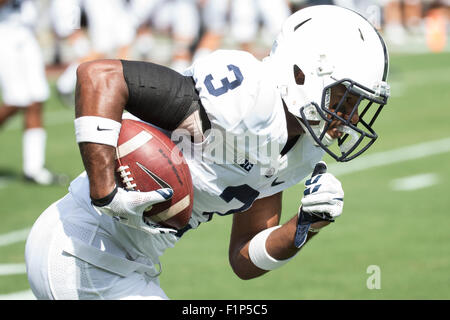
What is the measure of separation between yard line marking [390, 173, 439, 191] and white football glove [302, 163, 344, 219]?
4.05m

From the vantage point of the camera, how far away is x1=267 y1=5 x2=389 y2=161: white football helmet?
2.77 meters

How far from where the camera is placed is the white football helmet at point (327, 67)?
9.09 feet

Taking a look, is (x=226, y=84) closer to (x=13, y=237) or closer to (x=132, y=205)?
(x=132, y=205)

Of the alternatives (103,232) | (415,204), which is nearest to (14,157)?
(415,204)

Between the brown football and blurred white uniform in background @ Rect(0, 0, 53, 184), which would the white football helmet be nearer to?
the brown football

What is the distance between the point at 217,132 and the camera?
8.82 ft

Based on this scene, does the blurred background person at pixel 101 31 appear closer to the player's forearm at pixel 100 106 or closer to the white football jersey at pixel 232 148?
the white football jersey at pixel 232 148

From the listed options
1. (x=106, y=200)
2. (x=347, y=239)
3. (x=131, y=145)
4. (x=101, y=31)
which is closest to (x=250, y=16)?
(x=101, y=31)

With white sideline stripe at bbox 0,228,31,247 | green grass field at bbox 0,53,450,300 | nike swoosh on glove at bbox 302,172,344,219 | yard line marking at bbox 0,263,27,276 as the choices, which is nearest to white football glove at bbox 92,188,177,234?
nike swoosh on glove at bbox 302,172,344,219

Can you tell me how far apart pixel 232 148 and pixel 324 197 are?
0.38m

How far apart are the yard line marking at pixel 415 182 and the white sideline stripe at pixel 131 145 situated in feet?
14.5

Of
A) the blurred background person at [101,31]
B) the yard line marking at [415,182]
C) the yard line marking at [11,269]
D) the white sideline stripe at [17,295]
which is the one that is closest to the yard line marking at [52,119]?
the blurred background person at [101,31]

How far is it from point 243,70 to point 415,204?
394 centimetres
